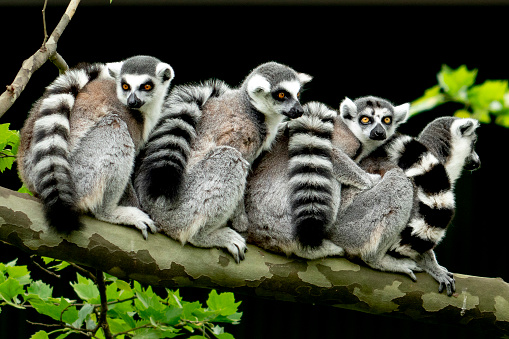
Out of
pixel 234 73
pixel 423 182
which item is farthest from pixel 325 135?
pixel 234 73

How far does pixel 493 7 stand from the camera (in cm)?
630

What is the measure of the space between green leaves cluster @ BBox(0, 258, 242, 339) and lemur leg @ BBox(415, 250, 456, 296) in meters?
1.17

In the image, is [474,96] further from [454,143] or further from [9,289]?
[9,289]

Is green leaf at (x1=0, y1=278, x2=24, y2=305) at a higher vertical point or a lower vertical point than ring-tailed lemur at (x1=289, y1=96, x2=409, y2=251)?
lower

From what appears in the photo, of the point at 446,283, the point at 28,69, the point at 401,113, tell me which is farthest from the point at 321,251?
the point at 28,69

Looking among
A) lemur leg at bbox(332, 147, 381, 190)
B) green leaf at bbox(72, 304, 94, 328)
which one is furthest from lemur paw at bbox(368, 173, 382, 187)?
green leaf at bbox(72, 304, 94, 328)

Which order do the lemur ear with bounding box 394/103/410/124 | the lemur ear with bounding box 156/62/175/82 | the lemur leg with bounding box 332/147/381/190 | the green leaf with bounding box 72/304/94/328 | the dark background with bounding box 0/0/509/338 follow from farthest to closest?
the dark background with bounding box 0/0/509/338 → the lemur ear with bounding box 394/103/410/124 → the lemur ear with bounding box 156/62/175/82 → the lemur leg with bounding box 332/147/381/190 → the green leaf with bounding box 72/304/94/328

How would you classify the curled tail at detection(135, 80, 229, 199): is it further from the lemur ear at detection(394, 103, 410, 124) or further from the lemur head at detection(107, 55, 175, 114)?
the lemur ear at detection(394, 103, 410, 124)

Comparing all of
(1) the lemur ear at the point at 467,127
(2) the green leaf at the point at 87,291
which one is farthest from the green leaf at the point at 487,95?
(2) the green leaf at the point at 87,291

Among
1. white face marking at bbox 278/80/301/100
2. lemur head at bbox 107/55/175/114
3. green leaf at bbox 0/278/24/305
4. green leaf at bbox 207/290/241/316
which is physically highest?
white face marking at bbox 278/80/301/100

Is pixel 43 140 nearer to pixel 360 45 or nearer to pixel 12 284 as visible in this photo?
pixel 12 284

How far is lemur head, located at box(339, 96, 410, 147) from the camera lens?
4.04m

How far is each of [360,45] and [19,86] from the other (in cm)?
448

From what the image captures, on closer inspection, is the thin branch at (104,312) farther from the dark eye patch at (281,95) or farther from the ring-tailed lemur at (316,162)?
the dark eye patch at (281,95)
